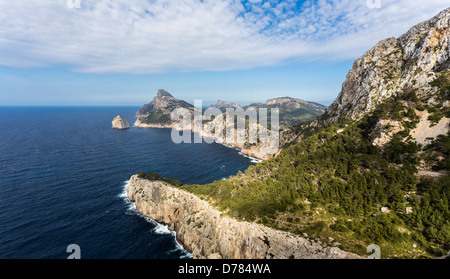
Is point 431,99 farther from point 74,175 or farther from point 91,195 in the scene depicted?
point 74,175

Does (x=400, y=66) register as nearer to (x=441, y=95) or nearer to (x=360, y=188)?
(x=441, y=95)

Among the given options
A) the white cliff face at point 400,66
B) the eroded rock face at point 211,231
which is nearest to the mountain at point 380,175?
the white cliff face at point 400,66

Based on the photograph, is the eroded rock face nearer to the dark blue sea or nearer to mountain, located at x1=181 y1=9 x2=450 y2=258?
mountain, located at x1=181 y1=9 x2=450 y2=258

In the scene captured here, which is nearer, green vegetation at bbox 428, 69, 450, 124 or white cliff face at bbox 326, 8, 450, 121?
green vegetation at bbox 428, 69, 450, 124

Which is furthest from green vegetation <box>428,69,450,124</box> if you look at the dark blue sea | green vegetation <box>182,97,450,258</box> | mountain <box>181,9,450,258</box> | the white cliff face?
the dark blue sea

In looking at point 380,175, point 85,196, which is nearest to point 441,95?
point 380,175

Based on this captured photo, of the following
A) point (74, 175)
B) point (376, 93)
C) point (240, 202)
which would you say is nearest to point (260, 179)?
point (240, 202)
